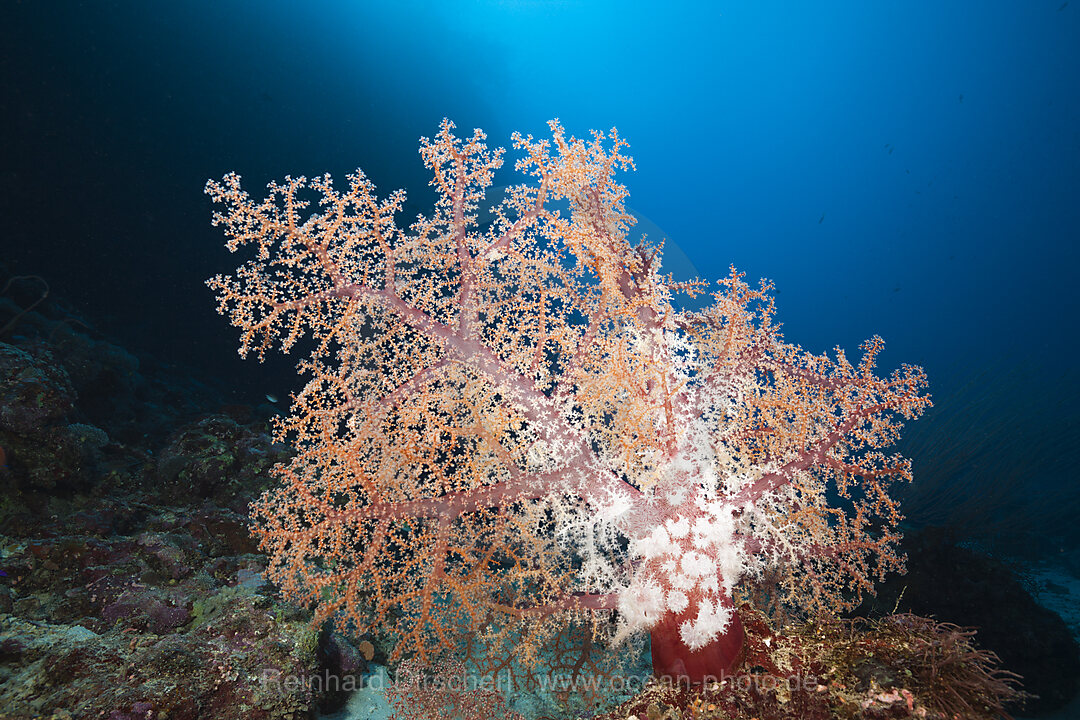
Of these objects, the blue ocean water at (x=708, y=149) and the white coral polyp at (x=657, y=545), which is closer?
the white coral polyp at (x=657, y=545)

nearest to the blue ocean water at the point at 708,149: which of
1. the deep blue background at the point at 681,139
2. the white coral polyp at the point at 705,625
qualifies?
the deep blue background at the point at 681,139

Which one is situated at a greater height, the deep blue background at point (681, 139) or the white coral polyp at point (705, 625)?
the deep blue background at point (681, 139)

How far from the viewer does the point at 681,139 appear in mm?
70812

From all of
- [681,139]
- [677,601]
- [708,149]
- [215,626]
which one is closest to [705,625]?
[677,601]

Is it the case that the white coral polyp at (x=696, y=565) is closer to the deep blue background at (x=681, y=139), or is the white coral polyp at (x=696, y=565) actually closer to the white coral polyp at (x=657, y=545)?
the white coral polyp at (x=657, y=545)

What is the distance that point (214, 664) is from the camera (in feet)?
8.92

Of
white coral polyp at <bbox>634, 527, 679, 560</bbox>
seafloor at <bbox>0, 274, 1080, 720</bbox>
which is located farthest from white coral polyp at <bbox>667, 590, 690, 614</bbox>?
seafloor at <bbox>0, 274, 1080, 720</bbox>

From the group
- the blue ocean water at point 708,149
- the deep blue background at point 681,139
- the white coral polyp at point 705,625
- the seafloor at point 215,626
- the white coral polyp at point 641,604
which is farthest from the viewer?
the deep blue background at point 681,139

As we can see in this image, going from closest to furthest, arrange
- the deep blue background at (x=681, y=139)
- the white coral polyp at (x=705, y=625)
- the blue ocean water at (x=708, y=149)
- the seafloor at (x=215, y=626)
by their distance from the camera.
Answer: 1. the seafloor at (x=215, y=626)
2. the white coral polyp at (x=705, y=625)
3. the blue ocean water at (x=708, y=149)
4. the deep blue background at (x=681, y=139)

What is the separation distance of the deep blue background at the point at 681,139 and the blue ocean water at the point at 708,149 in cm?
12

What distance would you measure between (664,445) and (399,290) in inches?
83.7

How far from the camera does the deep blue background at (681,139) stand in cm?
1374

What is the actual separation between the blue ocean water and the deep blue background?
0.40 ft

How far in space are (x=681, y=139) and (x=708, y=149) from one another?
6.45 m
